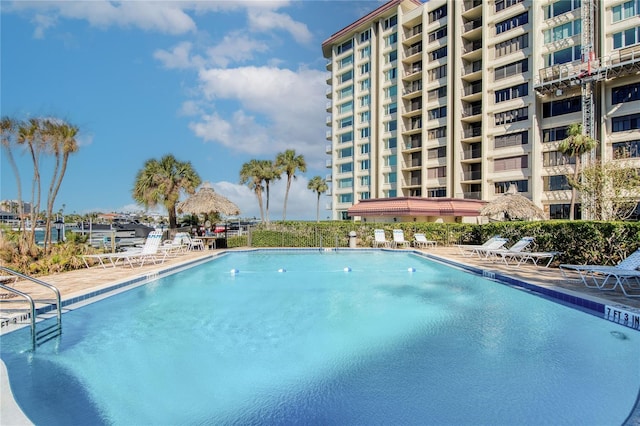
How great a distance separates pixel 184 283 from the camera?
467 inches

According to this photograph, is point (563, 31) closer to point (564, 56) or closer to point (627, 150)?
point (564, 56)

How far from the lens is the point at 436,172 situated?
42.7 meters

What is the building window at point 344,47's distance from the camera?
55062 mm

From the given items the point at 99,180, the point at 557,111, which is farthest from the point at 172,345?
the point at 557,111

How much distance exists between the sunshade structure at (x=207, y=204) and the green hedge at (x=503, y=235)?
219 cm

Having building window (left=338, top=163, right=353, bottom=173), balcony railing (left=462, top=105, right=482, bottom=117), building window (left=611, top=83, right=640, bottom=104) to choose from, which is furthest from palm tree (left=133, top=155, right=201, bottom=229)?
building window (left=611, top=83, right=640, bottom=104)

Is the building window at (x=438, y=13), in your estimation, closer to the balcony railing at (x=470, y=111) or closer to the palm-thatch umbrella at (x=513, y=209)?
the balcony railing at (x=470, y=111)

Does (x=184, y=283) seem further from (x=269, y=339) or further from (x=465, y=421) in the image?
(x=465, y=421)

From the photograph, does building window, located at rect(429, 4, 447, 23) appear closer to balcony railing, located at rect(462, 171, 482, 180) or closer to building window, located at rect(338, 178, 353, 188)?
balcony railing, located at rect(462, 171, 482, 180)

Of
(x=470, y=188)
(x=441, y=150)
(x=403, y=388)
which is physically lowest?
(x=403, y=388)

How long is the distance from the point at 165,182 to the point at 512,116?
103 feet

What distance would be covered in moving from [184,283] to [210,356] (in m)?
6.64

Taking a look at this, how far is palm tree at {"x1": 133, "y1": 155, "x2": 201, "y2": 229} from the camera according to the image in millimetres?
26234

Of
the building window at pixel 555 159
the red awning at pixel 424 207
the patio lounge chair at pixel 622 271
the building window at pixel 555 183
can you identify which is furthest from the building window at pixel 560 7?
the patio lounge chair at pixel 622 271
